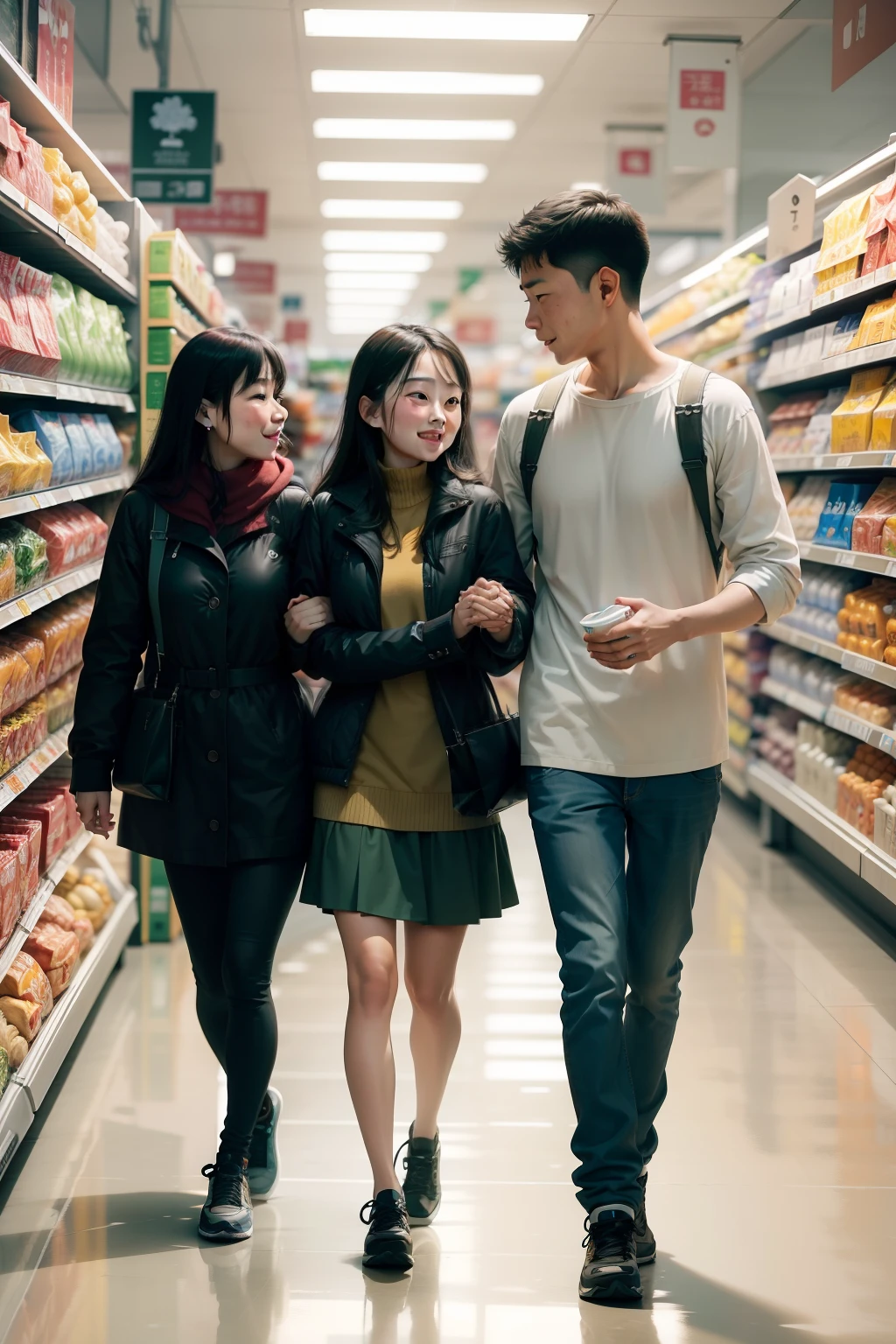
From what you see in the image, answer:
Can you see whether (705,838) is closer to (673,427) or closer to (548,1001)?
(673,427)

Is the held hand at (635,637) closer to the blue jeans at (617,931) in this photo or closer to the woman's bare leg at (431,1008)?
the blue jeans at (617,931)

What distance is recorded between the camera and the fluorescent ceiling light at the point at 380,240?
552 inches

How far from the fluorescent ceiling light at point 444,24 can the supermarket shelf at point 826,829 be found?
4.13m

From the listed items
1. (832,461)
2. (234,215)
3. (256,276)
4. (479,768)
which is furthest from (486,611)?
(256,276)

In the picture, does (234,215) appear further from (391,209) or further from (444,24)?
(444,24)

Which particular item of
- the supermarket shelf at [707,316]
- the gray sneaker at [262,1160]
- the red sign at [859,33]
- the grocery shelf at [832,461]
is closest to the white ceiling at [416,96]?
the supermarket shelf at [707,316]

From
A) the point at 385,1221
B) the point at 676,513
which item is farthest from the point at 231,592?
the point at 385,1221

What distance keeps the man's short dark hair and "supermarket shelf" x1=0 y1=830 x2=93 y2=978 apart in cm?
182

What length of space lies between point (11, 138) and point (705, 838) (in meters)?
1.97

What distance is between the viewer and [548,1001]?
4.34m

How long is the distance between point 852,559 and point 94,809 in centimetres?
301

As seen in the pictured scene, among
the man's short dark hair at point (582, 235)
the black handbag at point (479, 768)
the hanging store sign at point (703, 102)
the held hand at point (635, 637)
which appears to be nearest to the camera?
the held hand at point (635, 637)

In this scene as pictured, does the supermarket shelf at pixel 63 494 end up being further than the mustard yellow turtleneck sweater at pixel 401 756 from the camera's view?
Yes

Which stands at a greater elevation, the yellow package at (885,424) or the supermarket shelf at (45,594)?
the yellow package at (885,424)
